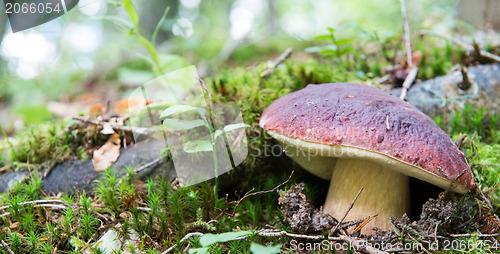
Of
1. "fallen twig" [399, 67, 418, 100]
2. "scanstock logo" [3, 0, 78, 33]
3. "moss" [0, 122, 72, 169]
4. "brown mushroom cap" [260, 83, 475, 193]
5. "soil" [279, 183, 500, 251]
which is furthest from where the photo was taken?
"fallen twig" [399, 67, 418, 100]

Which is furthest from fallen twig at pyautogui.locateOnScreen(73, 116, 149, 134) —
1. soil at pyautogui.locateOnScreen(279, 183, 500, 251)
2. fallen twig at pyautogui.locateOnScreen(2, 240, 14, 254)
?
soil at pyautogui.locateOnScreen(279, 183, 500, 251)

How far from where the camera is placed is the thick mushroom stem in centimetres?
183

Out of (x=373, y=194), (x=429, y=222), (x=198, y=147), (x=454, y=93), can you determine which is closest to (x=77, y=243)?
(x=198, y=147)

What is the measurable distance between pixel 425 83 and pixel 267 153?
179 centimetres

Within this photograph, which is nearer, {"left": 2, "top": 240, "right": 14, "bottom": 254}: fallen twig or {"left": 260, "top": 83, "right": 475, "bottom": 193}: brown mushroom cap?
{"left": 260, "top": 83, "right": 475, "bottom": 193}: brown mushroom cap

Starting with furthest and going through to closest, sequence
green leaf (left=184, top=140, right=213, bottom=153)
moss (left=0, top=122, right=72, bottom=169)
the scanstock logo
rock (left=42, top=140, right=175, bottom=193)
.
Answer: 1. moss (left=0, top=122, right=72, bottom=169)
2. rock (left=42, top=140, right=175, bottom=193)
3. the scanstock logo
4. green leaf (left=184, top=140, right=213, bottom=153)

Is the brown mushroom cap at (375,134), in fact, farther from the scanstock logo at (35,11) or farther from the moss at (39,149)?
the moss at (39,149)

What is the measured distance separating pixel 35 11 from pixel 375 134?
95.4 inches

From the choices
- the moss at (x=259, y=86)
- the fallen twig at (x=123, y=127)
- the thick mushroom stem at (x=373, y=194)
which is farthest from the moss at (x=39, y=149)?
the thick mushroom stem at (x=373, y=194)

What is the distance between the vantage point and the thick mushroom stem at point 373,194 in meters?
1.83

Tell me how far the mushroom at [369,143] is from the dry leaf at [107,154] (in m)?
1.29

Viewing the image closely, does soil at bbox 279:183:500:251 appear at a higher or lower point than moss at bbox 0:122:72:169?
higher

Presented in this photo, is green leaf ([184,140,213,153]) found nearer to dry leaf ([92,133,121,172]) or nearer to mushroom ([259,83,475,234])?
mushroom ([259,83,475,234])

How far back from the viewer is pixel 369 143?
1439 millimetres
